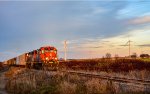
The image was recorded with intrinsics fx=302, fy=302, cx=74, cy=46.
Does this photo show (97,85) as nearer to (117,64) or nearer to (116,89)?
(116,89)

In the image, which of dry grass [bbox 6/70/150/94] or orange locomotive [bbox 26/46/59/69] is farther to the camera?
orange locomotive [bbox 26/46/59/69]

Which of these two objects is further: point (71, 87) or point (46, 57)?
point (46, 57)

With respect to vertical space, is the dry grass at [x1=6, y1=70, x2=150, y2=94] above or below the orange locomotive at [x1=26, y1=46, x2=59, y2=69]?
below

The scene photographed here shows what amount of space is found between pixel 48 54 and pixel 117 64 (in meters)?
16.5

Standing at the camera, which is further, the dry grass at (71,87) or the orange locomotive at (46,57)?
the orange locomotive at (46,57)

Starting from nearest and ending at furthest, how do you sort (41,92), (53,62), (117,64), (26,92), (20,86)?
(41,92) → (26,92) → (20,86) → (117,64) → (53,62)

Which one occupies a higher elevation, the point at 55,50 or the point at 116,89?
the point at 55,50

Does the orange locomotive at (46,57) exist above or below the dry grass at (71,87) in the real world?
above

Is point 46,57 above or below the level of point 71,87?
above

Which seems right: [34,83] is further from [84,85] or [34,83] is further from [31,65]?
[31,65]

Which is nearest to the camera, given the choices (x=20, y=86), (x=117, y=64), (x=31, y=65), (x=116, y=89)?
(x=116, y=89)

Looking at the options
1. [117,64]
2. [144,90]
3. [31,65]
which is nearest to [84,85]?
[144,90]

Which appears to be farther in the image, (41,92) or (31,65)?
(31,65)

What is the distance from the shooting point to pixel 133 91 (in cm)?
1438
